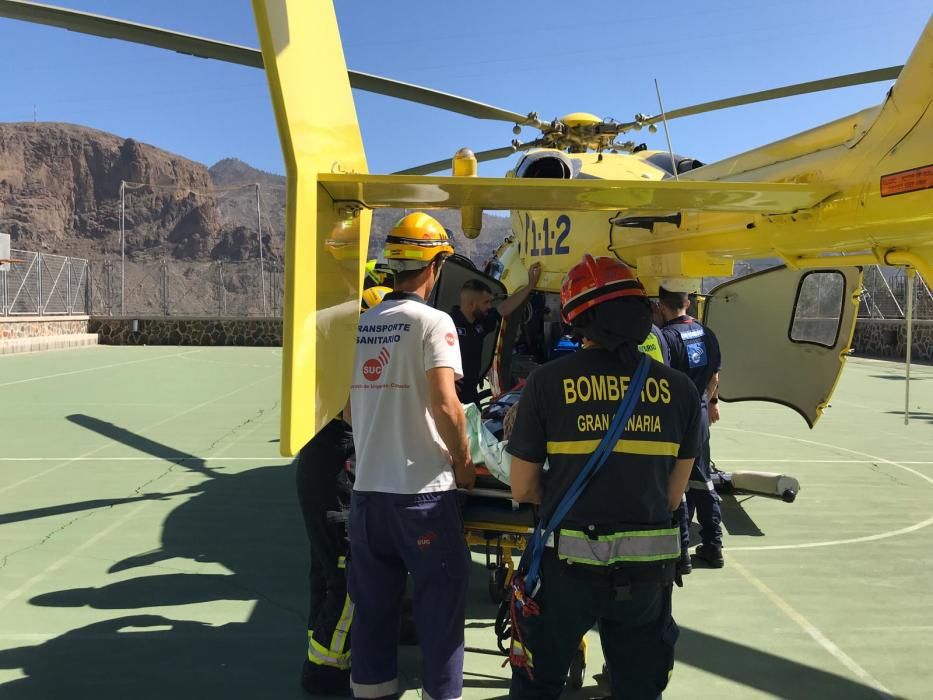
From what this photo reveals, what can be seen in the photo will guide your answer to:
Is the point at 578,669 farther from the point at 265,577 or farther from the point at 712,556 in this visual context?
the point at 265,577

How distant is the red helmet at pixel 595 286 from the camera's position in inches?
85.7

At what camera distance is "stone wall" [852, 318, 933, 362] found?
796 inches

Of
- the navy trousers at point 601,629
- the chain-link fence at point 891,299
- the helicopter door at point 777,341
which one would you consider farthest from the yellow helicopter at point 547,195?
the chain-link fence at point 891,299

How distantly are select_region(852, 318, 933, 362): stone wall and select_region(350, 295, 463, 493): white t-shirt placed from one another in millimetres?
19875

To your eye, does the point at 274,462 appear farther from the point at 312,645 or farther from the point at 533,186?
the point at 533,186

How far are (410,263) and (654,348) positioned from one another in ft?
5.02

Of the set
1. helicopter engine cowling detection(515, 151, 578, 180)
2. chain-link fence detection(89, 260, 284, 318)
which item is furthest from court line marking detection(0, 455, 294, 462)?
chain-link fence detection(89, 260, 284, 318)

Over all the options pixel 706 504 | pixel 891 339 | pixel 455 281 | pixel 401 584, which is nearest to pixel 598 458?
pixel 401 584

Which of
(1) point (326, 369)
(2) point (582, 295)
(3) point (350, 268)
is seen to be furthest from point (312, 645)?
(2) point (582, 295)

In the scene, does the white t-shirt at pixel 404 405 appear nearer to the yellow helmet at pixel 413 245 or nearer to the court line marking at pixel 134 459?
the yellow helmet at pixel 413 245

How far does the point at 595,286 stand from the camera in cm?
219

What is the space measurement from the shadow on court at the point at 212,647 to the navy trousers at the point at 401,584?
0.66 meters

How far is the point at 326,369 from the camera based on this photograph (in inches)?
92.7

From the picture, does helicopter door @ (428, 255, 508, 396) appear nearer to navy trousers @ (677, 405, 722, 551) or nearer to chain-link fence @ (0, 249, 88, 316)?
navy trousers @ (677, 405, 722, 551)
